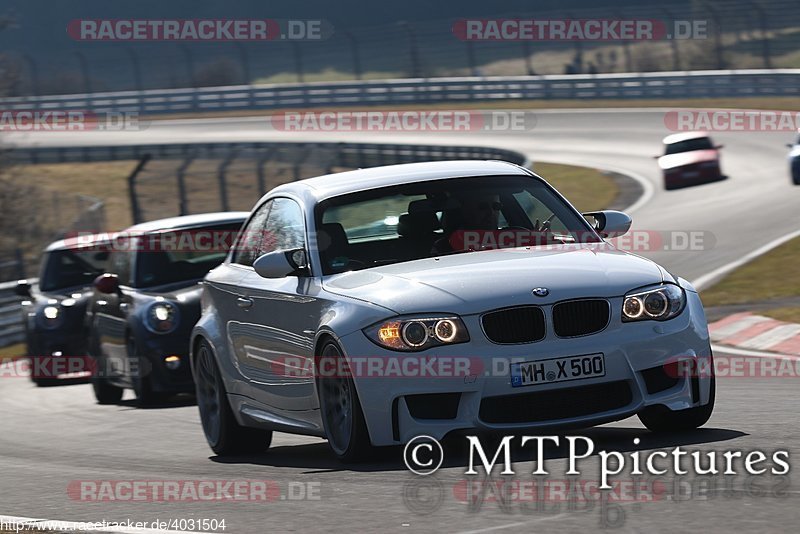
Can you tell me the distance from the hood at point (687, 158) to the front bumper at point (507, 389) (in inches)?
874

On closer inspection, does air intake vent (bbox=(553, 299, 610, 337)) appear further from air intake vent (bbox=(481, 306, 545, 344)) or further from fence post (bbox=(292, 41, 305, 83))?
fence post (bbox=(292, 41, 305, 83))

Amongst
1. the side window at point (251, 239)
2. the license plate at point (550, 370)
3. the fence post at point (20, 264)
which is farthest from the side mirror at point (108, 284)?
the fence post at point (20, 264)

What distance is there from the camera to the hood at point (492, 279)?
664cm

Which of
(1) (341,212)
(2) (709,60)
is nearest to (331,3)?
(2) (709,60)

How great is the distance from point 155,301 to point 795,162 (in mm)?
16197

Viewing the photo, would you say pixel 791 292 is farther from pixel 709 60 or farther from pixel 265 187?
pixel 709 60

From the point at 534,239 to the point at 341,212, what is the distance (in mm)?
1011

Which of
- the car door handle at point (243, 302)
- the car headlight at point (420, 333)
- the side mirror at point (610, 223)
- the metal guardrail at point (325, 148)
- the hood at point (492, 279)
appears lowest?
the car headlight at point (420, 333)

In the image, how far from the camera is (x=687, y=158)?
28.8 metres

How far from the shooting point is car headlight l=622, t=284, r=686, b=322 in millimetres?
6777

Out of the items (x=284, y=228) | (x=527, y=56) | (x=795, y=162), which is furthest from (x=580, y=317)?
(x=527, y=56)

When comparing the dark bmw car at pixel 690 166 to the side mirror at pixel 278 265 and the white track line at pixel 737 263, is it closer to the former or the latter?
the white track line at pixel 737 263

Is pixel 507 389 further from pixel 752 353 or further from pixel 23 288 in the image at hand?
pixel 23 288

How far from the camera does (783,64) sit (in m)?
43.9
